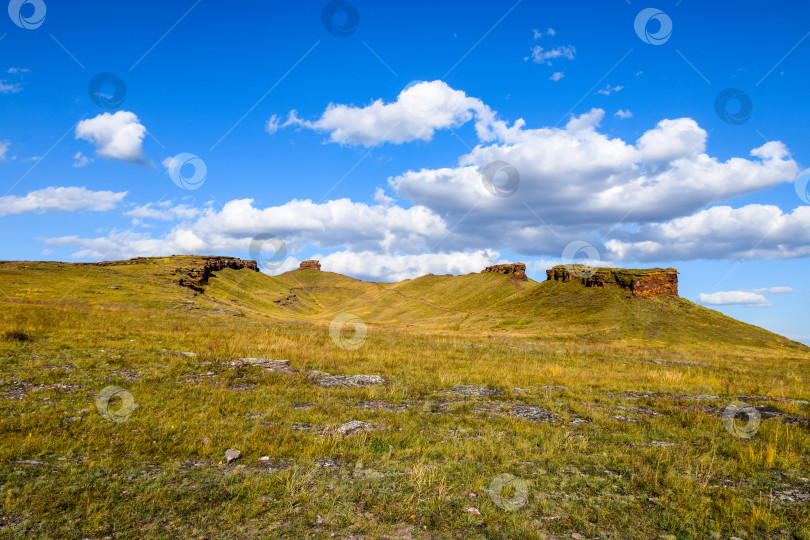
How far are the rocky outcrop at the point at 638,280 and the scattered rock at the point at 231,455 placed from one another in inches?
3469

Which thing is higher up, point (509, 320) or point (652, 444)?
point (509, 320)

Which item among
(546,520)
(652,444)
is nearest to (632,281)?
(652,444)

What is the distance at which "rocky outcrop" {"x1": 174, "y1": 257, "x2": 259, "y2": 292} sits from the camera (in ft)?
305

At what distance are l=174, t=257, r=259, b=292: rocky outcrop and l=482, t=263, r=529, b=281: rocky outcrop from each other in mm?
116083

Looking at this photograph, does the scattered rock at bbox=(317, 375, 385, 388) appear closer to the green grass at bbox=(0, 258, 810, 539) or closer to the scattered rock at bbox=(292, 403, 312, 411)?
the green grass at bbox=(0, 258, 810, 539)

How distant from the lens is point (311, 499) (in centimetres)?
637

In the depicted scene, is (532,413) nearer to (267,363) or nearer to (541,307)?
(267,363)

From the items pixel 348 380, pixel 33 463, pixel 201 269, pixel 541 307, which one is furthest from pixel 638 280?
pixel 201 269

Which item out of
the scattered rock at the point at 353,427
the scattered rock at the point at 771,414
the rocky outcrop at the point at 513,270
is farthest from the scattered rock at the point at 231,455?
the rocky outcrop at the point at 513,270

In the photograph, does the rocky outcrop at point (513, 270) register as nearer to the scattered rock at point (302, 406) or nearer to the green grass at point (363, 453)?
the green grass at point (363, 453)

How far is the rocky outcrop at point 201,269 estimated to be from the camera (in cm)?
9281

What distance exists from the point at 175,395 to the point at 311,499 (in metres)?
7.86

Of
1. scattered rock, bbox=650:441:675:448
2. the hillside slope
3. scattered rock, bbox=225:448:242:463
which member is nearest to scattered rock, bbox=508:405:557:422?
scattered rock, bbox=650:441:675:448

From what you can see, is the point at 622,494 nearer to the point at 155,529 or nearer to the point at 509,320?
the point at 155,529
